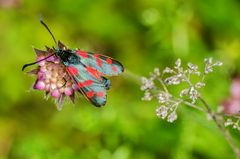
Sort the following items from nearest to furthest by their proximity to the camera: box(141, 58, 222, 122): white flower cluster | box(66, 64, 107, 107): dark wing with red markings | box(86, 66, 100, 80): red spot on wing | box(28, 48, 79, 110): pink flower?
box(141, 58, 222, 122): white flower cluster
box(66, 64, 107, 107): dark wing with red markings
box(86, 66, 100, 80): red spot on wing
box(28, 48, 79, 110): pink flower

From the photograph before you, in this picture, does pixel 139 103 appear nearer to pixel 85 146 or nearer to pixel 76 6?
pixel 85 146

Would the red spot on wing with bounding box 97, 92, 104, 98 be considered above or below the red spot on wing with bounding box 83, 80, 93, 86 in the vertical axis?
below

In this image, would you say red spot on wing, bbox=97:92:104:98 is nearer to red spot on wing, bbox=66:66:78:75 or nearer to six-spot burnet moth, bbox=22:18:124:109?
six-spot burnet moth, bbox=22:18:124:109


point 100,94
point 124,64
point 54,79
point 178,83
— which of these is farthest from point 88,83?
point 124,64

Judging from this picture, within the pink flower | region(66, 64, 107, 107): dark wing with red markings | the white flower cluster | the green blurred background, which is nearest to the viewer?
the white flower cluster

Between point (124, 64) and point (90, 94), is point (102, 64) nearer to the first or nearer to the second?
point (90, 94)

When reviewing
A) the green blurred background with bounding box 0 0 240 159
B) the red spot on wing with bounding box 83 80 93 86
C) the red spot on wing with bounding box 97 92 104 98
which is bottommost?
the red spot on wing with bounding box 97 92 104 98

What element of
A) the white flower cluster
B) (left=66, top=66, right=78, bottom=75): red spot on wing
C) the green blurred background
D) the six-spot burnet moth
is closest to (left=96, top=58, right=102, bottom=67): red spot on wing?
the six-spot burnet moth
